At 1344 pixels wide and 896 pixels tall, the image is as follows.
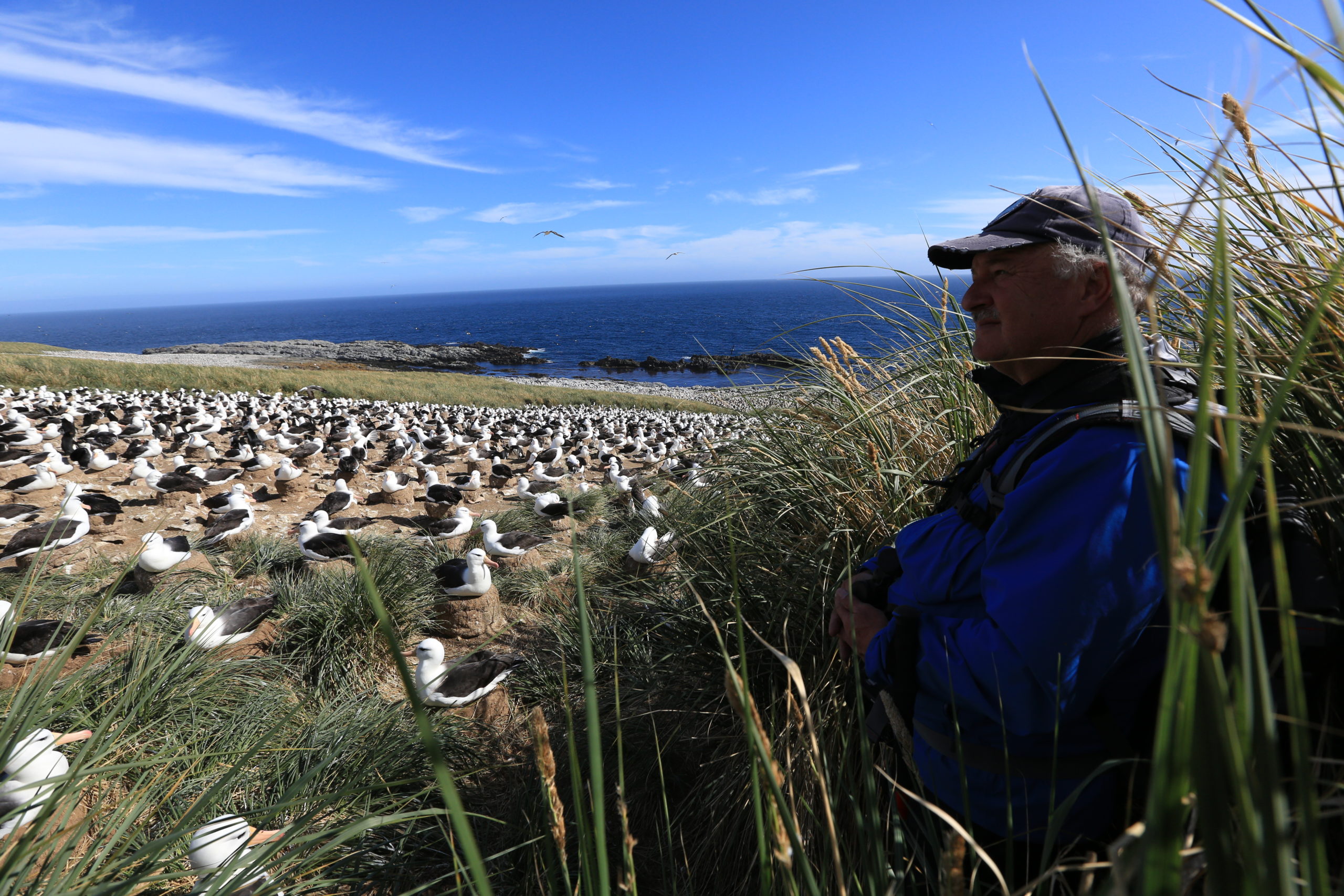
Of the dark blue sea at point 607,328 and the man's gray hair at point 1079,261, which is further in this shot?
the dark blue sea at point 607,328

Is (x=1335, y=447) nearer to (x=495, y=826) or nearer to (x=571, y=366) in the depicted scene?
(x=495, y=826)

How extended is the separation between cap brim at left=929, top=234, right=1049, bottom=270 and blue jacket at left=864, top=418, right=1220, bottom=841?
1.93ft

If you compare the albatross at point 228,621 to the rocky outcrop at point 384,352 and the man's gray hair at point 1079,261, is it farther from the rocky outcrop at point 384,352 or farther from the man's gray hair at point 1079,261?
the rocky outcrop at point 384,352

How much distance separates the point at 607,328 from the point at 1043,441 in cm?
9238

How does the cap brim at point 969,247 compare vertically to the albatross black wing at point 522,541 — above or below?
above

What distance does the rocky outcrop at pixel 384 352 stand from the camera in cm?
5925

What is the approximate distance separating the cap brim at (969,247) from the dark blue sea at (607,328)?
3.65 feet

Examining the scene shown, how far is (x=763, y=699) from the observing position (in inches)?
104

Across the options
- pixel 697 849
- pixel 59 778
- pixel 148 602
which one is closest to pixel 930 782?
pixel 697 849

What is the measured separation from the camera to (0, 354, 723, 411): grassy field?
21969 millimetres

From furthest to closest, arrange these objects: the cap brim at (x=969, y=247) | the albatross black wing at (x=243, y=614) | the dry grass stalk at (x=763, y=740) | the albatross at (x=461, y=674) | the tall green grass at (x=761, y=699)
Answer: the albatross black wing at (x=243, y=614) → the albatross at (x=461, y=674) → the cap brim at (x=969, y=247) → the dry grass stalk at (x=763, y=740) → the tall green grass at (x=761, y=699)

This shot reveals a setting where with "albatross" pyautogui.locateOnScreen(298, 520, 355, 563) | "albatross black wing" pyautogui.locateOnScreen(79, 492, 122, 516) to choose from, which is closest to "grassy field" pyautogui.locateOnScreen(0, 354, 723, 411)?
"albatross black wing" pyautogui.locateOnScreen(79, 492, 122, 516)

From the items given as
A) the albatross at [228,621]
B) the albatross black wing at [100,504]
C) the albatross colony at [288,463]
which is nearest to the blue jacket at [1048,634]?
the albatross colony at [288,463]

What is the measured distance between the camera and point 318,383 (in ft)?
91.3
